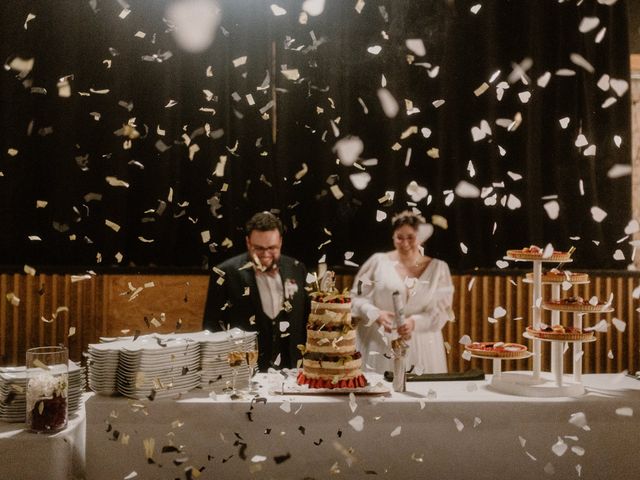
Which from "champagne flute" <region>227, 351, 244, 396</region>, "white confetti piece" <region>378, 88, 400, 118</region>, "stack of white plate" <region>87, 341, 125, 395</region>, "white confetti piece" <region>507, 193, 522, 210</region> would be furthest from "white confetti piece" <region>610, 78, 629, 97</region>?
"stack of white plate" <region>87, 341, 125, 395</region>

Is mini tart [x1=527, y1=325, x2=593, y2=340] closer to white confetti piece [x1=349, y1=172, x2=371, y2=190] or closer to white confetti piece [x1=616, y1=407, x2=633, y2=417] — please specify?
white confetti piece [x1=616, y1=407, x2=633, y2=417]

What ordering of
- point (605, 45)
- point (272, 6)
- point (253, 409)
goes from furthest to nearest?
point (605, 45)
point (272, 6)
point (253, 409)

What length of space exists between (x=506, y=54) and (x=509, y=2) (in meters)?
0.41

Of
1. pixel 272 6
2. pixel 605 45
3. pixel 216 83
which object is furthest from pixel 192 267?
pixel 605 45

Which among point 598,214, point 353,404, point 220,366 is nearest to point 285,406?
point 353,404

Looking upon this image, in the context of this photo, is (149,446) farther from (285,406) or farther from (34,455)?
(285,406)

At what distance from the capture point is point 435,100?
502 centimetres

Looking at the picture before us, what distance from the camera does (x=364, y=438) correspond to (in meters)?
2.53

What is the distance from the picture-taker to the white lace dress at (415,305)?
4.19 m

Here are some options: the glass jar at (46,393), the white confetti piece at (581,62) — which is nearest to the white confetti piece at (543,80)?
the white confetti piece at (581,62)

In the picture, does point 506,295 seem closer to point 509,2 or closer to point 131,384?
point 509,2

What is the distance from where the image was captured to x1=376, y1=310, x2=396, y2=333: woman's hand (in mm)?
3781

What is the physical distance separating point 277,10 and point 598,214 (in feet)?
9.38

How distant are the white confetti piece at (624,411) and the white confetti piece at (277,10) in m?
3.55
